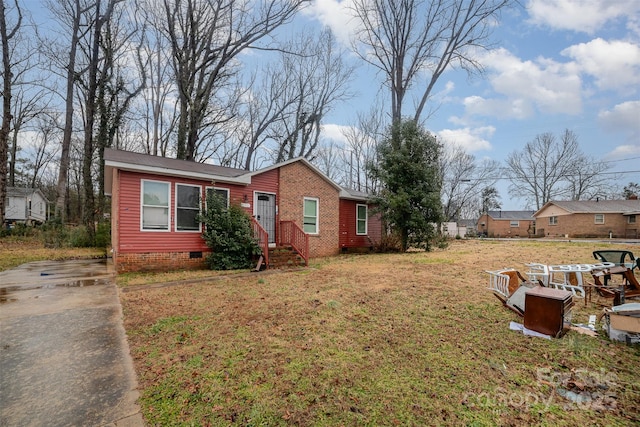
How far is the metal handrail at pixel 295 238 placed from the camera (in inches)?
404

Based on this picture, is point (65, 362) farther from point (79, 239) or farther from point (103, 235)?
point (79, 239)

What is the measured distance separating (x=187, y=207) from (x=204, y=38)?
40.8ft

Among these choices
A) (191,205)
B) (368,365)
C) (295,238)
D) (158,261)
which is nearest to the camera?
(368,365)

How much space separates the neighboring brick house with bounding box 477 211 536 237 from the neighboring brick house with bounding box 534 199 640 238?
9143mm

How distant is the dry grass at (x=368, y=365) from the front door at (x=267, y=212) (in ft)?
20.2

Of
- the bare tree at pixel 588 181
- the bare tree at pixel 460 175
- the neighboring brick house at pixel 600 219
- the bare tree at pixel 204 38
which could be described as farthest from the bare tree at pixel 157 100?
the bare tree at pixel 588 181

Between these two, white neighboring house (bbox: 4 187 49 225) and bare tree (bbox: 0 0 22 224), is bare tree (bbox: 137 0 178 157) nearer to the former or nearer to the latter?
bare tree (bbox: 0 0 22 224)

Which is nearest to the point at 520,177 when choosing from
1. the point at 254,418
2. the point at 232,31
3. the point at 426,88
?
the point at 426,88

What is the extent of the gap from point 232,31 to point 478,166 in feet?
117

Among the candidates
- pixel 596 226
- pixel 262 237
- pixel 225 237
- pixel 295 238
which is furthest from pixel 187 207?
pixel 596 226

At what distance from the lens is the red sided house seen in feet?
28.0

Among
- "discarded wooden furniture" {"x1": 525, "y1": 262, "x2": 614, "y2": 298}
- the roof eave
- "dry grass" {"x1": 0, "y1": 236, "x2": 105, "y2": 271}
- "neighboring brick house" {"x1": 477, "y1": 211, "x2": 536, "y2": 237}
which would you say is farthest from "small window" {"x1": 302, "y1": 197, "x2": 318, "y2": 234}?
"neighboring brick house" {"x1": 477, "y1": 211, "x2": 536, "y2": 237}

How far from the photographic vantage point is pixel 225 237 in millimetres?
9414

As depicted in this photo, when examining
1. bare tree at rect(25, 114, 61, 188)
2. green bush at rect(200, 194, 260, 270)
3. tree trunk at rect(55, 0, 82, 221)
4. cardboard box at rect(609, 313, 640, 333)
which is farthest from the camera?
bare tree at rect(25, 114, 61, 188)
